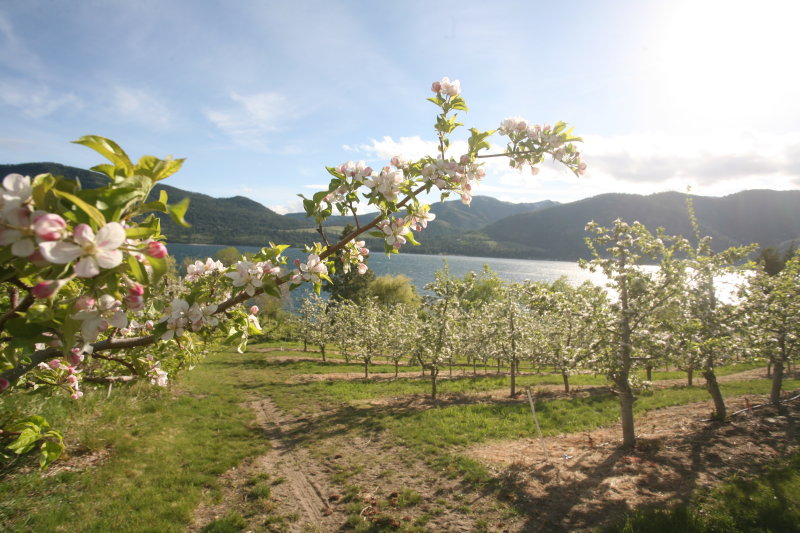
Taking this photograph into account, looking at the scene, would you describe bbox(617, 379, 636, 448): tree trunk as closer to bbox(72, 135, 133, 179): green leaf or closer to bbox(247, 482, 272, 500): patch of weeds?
bbox(247, 482, 272, 500): patch of weeds

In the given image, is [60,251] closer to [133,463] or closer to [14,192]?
[14,192]

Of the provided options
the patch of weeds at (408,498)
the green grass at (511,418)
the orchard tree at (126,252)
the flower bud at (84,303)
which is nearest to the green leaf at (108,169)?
the orchard tree at (126,252)

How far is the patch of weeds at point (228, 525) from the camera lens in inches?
219

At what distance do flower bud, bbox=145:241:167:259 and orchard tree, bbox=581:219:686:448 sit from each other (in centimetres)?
845

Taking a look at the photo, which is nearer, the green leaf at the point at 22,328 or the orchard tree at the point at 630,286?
the green leaf at the point at 22,328

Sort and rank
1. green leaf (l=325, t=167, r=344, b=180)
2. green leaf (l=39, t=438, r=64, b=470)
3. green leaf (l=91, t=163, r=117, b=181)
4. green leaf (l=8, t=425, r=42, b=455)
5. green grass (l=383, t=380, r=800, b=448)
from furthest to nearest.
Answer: green grass (l=383, t=380, r=800, b=448) → green leaf (l=325, t=167, r=344, b=180) → green leaf (l=39, t=438, r=64, b=470) → green leaf (l=8, t=425, r=42, b=455) → green leaf (l=91, t=163, r=117, b=181)

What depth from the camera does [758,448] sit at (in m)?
7.96

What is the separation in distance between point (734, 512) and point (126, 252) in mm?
8377

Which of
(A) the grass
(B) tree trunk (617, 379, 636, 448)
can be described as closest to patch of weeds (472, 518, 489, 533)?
(A) the grass

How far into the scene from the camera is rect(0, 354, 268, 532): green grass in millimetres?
5426

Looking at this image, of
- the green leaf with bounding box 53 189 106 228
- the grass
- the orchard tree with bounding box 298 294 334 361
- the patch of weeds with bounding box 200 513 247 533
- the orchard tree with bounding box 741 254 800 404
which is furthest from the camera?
the orchard tree with bounding box 298 294 334 361

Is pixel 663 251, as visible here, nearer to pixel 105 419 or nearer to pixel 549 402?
pixel 549 402

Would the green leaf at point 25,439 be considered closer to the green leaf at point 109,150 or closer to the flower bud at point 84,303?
the flower bud at point 84,303

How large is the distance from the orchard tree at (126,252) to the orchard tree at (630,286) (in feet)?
20.7
